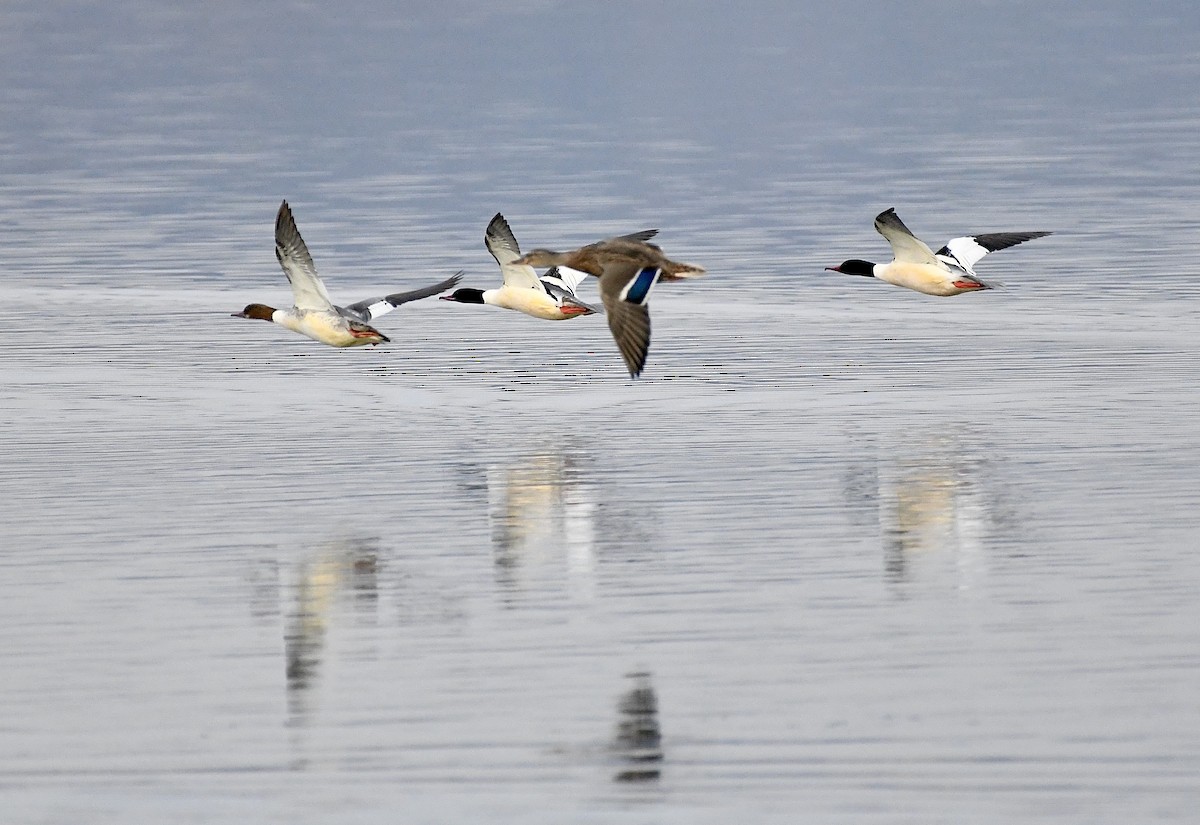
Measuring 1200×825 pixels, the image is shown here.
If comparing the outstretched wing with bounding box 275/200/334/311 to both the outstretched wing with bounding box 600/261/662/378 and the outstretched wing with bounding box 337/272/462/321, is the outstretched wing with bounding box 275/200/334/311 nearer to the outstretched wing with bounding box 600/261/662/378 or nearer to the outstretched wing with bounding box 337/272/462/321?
the outstretched wing with bounding box 337/272/462/321

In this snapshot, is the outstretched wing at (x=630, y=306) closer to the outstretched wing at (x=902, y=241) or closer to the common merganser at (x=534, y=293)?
the common merganser at (x=534, y=293)

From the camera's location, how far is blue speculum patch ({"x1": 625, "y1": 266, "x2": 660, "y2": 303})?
1677 cm

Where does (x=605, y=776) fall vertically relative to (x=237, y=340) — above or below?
below

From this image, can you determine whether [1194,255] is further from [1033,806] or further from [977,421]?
[1033,806]

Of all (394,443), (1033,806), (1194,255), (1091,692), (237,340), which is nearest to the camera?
(1033,806)

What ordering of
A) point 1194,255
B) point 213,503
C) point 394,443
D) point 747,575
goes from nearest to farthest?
1. point 747,575
2. point 213,503
3. point 394,443
4. point 1194,255

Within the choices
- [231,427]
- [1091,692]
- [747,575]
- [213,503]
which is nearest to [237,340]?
[231,427]

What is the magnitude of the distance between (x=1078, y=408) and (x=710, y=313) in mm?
6496

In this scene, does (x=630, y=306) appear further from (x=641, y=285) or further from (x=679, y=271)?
(x=679, y=271)

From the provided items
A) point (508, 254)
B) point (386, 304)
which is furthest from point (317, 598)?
point (508, 254)

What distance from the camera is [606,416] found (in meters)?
18.7

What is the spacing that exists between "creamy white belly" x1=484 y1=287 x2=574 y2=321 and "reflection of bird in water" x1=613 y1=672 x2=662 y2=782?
950 centimetres

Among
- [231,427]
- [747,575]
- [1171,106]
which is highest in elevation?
[1171,106]

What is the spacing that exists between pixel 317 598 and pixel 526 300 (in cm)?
782
